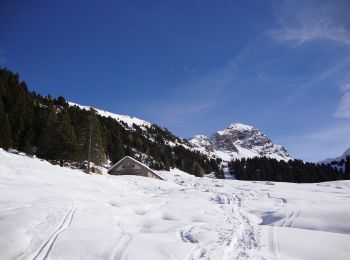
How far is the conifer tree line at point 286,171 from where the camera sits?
124 metres

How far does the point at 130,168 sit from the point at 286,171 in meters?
94.7

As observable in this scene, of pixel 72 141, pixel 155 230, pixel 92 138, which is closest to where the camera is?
pixel 155 230

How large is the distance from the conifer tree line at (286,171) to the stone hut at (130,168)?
283 ft

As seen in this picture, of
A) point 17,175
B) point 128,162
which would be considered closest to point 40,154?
point 128,162

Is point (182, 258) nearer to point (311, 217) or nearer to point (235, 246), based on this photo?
point (235, 246)

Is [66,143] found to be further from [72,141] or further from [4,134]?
[4,134]

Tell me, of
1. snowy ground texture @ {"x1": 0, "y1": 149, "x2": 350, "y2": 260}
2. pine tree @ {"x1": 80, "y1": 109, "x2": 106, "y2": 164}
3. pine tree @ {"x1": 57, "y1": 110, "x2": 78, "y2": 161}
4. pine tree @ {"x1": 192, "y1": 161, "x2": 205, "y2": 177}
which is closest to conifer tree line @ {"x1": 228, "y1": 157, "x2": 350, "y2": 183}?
pine tree @ {"x1": 192, "y1": 161, "x2": 205, "y2": 177}

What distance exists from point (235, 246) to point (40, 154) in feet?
142

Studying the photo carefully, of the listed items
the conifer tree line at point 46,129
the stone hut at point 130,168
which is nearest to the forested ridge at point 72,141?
the conifer tree line at point 46,129

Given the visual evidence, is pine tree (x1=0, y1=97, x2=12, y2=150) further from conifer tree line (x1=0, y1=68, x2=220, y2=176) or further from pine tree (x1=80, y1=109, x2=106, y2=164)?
pine tree (x1=80, y1=109, x2=106, y2=164)

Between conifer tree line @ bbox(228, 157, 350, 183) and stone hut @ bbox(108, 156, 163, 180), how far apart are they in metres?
86.4

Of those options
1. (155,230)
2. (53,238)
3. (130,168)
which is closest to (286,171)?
(130,168)

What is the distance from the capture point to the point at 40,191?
18.5 m

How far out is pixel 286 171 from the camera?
450ft
